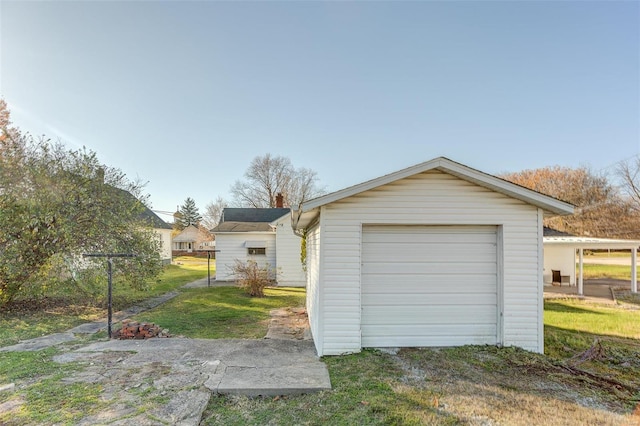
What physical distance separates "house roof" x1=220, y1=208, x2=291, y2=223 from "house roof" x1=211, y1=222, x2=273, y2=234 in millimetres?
1145

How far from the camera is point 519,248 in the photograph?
5.40m

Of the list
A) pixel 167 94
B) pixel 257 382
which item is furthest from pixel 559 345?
pixel 167 94

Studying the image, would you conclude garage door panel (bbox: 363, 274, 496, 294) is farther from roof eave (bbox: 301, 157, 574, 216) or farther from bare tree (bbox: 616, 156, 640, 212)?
bare tree (bbox: 616, 156, 640, 212)

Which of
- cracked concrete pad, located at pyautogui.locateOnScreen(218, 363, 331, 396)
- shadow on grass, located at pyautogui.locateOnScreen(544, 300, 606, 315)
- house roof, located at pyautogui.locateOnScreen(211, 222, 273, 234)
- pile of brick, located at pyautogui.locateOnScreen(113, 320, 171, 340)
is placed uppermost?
house roof, located at pyautogui.locateOnScreen(211, 222, 273, 234)

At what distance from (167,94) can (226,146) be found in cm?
662

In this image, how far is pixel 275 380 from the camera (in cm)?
405

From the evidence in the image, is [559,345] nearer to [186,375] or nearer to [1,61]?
[186,375]

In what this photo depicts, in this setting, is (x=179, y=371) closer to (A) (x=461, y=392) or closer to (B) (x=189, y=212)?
(A) (x=461, y=392)

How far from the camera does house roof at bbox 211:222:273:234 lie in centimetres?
1641

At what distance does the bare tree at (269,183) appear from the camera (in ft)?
117

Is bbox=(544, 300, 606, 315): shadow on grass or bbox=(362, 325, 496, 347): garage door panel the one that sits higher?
bbox=(362, 325, 496, 347): garage door panel

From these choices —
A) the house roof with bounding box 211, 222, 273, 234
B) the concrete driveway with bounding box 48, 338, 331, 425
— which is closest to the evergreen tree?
the house roof with bounding box 211, 222, 273, 234

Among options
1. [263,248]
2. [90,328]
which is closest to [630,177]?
[263,248]

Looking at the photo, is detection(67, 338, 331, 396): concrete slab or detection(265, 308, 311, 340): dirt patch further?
detection(265, 308, 311, 340): dirt patch
